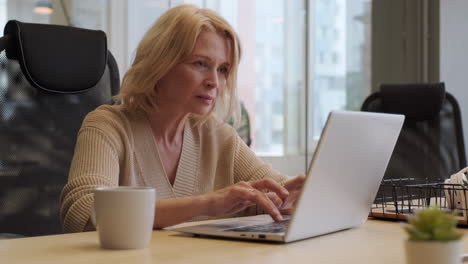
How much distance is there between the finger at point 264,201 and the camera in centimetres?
127

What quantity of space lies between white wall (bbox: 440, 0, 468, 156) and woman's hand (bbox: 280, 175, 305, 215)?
93.5 inches

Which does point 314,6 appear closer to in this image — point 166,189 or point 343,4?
point 343,4

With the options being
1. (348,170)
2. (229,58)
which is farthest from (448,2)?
(348,170)

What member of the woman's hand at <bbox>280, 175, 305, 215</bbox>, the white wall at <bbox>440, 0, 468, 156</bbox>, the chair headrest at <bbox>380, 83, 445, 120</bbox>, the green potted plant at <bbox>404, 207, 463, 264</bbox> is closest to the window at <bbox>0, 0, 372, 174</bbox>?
the white wall at <bbox>440, 0, 468, 156</bbox>

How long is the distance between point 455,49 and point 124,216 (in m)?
3.02

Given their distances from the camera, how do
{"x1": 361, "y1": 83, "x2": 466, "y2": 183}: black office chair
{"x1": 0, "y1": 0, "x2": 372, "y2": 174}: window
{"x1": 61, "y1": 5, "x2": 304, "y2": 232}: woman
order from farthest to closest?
1. {"x1": 0, "y1": 0, "x2": 372, "y2": 174}: window
2. {"x1": 361, "y1": 83, "x2": 466, "y2": 183}: black office chair
3. {"x1": 61, "y1": 5, "x2": 304, "y2": 232}: woman

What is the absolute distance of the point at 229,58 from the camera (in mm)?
1790

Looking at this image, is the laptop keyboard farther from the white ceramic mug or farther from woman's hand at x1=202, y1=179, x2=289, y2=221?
the white ceramic mug

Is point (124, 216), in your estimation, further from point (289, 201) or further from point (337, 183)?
point (289, 201)

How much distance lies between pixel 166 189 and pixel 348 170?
67cm

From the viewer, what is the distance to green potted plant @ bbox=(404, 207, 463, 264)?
0.74m

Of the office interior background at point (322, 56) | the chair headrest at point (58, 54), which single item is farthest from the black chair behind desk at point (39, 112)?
the office interior background at point (322, 56)

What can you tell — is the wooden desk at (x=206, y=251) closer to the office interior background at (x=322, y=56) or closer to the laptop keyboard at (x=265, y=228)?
the laptop keyboard at (x=265, y=228)

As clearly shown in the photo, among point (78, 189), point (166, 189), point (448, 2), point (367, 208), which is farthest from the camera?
point (448, 2)
